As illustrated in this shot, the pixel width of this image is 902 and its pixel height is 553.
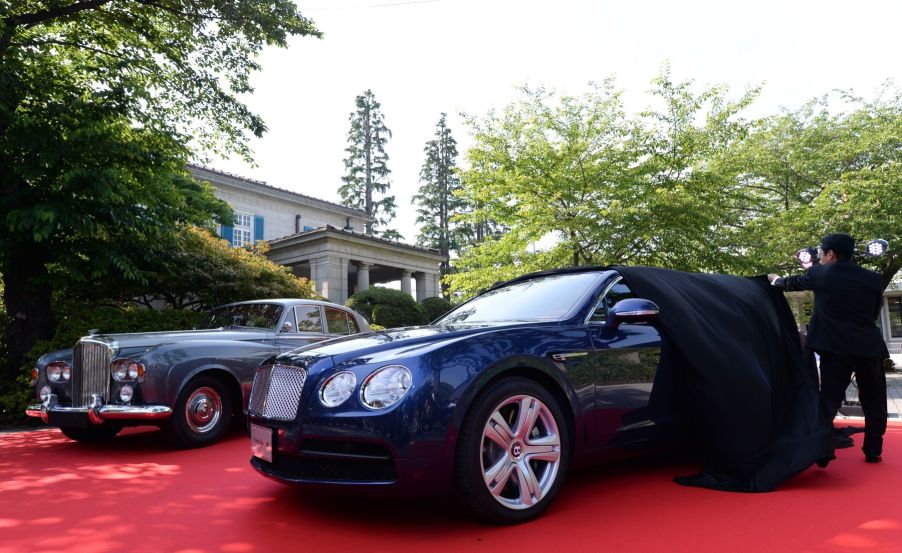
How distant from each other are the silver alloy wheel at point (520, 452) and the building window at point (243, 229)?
27343 millimetres

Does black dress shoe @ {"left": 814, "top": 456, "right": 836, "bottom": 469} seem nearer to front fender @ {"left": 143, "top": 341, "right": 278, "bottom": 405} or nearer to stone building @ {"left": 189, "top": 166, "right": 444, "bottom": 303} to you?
front fender @ {"left": 143, "top": 341, "right": 278, "bottom": 405}

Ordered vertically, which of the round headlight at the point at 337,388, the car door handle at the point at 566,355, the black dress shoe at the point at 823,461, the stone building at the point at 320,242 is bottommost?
the black dress shoe at the point at 823,461

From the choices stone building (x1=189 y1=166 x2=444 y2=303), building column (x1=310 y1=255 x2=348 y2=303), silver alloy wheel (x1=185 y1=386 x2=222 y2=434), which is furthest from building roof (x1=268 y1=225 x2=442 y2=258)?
silver alloy wheel (x1=185 y1=386 x2=222 y2=434)

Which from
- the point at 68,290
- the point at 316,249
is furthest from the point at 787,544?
the point at 316,249

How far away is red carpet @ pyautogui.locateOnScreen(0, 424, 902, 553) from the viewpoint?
2980 mm

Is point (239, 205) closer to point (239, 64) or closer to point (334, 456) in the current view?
point (239, 64)

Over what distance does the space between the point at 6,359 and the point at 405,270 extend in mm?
18476

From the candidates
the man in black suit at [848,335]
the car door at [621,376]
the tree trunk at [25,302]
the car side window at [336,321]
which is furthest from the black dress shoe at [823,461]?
the tree trunk at [25,302]

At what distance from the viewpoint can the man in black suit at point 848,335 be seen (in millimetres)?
4625

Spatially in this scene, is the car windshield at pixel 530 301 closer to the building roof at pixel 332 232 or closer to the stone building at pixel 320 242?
the stone building at pixel 320 242

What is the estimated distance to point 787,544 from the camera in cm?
287

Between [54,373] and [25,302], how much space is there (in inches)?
174

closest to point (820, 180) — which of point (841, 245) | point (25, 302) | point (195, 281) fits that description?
point (841, 245)

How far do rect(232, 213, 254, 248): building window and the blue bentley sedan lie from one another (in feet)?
87.6
